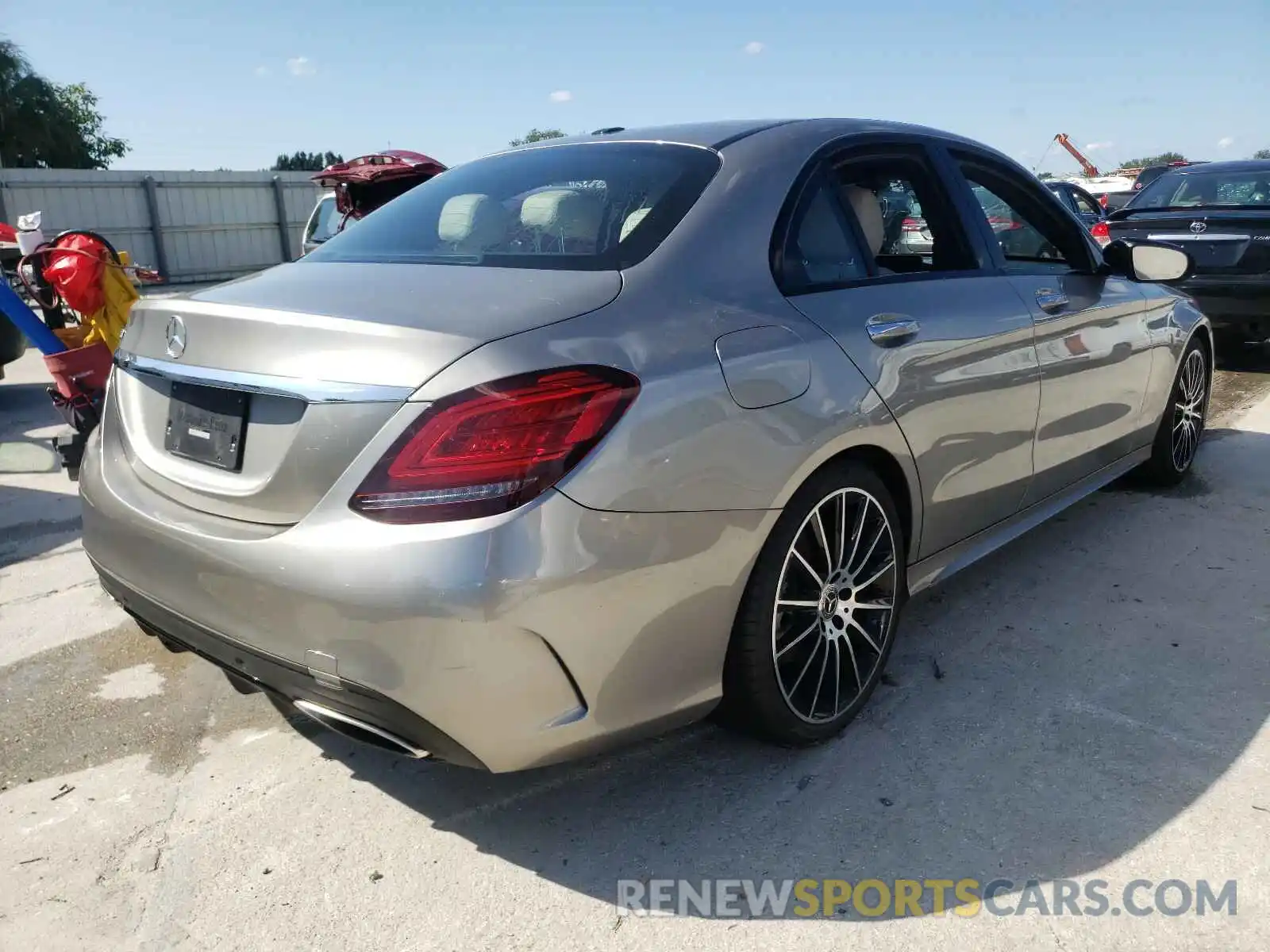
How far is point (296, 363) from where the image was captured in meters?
1.95

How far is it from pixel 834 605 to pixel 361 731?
4.03ft

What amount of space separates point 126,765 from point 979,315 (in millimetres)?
2721

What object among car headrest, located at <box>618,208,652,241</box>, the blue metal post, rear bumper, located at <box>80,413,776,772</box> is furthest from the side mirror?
the blue metal post

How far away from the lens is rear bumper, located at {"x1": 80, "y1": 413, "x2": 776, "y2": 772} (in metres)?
1.79

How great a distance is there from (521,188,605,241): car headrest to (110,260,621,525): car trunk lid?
29 centimetres

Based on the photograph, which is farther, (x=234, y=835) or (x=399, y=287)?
(x=234, y=835)

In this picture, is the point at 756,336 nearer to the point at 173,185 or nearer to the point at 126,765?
the point at 126,765

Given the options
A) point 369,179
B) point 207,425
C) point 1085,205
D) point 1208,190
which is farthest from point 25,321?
point 1085,205

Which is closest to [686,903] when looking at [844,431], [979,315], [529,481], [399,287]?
[529,481]

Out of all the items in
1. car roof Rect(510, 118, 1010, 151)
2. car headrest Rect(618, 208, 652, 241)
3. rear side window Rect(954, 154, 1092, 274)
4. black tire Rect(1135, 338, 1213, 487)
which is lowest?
black tire Rect(1135, 338, 1213, 487)

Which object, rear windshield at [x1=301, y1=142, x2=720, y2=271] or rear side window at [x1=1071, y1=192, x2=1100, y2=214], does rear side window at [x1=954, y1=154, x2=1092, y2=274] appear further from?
rear side window at [x1=1071, y1=192, x2=1100, y2=214]

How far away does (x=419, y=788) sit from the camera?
249cm

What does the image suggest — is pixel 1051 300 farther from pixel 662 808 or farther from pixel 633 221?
pixel 662 808

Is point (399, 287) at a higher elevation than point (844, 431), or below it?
higher
